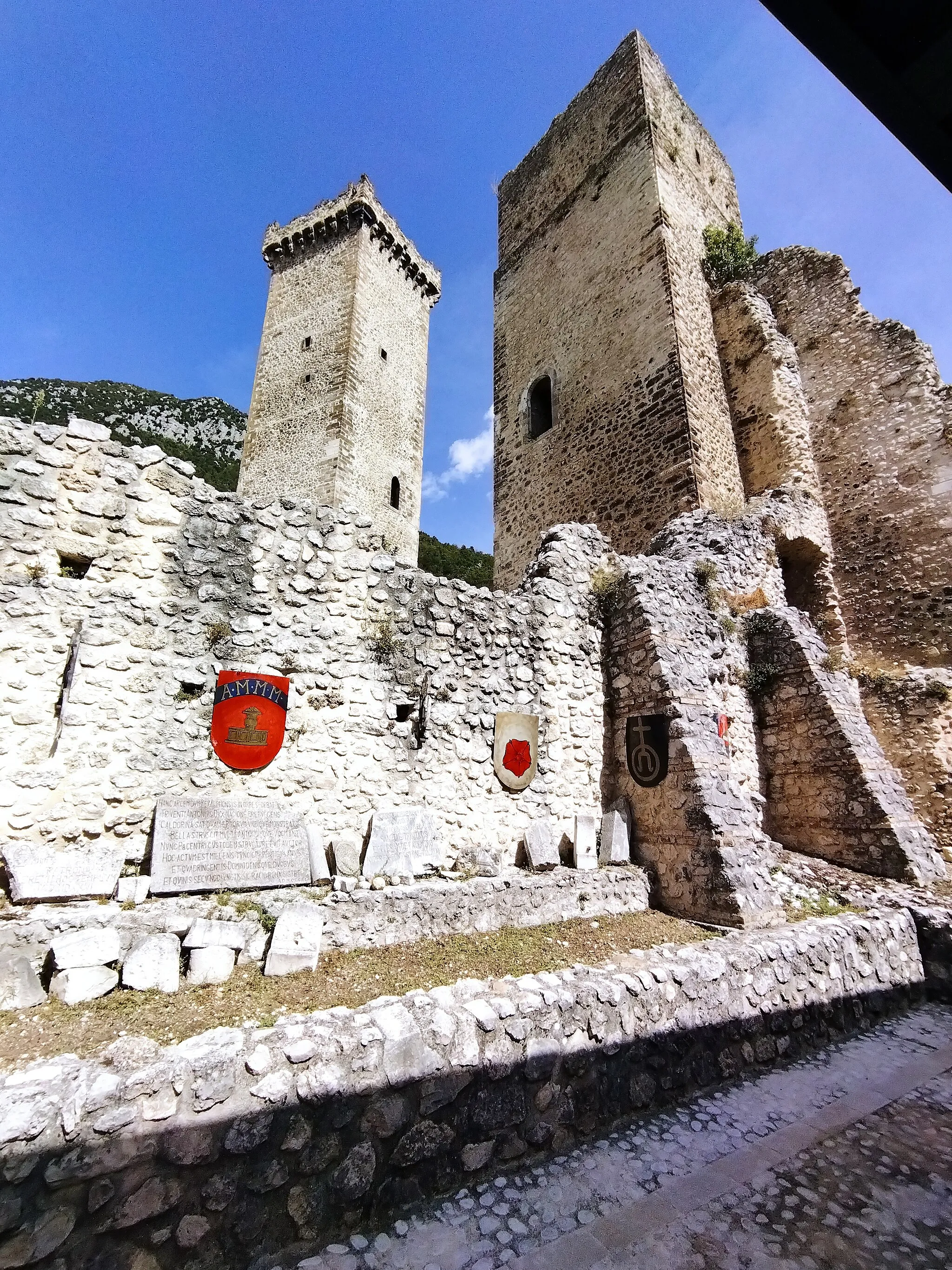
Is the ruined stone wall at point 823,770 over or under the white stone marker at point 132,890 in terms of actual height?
over

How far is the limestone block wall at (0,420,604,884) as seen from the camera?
375cm

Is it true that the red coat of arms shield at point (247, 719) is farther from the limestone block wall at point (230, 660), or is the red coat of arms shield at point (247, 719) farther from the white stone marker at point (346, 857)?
the white stone marker at point (346, 857)

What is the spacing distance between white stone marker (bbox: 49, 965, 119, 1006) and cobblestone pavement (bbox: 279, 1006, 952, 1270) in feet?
5.23

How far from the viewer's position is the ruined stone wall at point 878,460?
9.61 meters

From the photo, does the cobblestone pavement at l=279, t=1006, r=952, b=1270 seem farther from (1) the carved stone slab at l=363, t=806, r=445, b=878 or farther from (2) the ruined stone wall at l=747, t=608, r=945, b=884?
(2) the ruined stone wall at l=747, t=608, r=945, b=884

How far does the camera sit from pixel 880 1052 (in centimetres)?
364

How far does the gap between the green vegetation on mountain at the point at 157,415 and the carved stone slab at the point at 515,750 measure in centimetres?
2965

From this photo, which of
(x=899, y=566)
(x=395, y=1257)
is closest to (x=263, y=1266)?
(x=395, y=1257)

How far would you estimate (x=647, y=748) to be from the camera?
5633 millimetres

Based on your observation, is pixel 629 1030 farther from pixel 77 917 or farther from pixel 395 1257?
pixel 77 917

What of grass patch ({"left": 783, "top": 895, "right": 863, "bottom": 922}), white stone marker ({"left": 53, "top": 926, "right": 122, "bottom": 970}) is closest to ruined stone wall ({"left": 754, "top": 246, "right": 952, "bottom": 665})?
grass patch ({"left": 783, "top": 895, "right": 863, "bottom": 922})

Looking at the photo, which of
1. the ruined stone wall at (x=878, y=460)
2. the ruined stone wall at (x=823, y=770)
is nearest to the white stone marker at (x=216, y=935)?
the ruined stone wall at (x=823, y=770)

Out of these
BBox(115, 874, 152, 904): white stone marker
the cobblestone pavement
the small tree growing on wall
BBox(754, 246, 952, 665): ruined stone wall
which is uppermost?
the small tree growing on wall

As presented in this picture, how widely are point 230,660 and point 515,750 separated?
9.20ft
